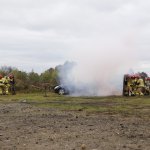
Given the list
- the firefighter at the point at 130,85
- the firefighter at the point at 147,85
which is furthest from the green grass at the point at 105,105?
the firefighter at the point at 147,85

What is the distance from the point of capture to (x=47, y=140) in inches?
637

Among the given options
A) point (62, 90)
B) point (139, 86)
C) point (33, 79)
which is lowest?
point (62, 90)

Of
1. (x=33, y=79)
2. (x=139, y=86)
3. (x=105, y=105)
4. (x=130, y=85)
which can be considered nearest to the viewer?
(x=105, y=105)

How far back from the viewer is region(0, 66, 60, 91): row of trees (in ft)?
239

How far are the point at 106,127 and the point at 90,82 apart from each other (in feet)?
125

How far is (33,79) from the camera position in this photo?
80.5 metres

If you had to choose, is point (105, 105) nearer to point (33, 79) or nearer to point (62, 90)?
point (62, 90)

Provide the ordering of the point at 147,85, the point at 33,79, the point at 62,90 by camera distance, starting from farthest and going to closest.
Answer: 1. the point at 33,79
2. the point at 62,90
3. the point at 147,85

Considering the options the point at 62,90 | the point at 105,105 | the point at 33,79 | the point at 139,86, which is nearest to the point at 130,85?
the point at 139,86

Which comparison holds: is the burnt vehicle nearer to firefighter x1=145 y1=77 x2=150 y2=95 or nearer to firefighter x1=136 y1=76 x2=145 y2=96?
firefighter x1=136 y1=76 x2=145 y2=96

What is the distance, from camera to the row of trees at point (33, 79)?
7270 centimetres

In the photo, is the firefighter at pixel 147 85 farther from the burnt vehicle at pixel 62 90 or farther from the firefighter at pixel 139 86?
the burnt vehicle at pixel 62 90

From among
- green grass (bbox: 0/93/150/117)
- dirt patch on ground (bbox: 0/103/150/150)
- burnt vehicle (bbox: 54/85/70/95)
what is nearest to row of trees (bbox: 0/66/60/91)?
burnt vehicle (bbox: 54/85/70/95)

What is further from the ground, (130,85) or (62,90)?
(130,85)
